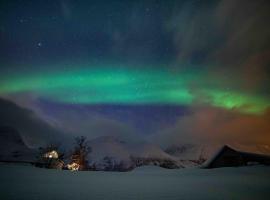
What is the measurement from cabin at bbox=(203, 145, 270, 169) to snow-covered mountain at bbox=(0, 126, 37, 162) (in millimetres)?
36672

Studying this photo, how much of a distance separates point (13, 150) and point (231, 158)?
169 ft

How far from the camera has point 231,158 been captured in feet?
88.7

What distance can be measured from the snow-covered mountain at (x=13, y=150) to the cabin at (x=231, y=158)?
120ft

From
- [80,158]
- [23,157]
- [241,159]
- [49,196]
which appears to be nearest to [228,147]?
[241,159]

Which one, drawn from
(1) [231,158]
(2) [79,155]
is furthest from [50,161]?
(1) [231,158]

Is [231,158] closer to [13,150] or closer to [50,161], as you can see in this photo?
[50,161]

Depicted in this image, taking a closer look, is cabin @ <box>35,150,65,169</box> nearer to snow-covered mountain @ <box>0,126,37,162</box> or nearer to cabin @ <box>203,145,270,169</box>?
snow-covered mountain @ <box>0,126,37,162</box>

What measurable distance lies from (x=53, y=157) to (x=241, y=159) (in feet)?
113

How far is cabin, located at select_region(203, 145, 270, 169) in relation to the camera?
2580 centimetres

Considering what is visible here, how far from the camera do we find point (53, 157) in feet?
150

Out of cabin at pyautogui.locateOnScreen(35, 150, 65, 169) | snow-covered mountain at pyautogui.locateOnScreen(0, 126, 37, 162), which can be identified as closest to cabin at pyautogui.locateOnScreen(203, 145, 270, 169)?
cabin at pyautogui.locateOnScreen(35, 150, 65, 169)

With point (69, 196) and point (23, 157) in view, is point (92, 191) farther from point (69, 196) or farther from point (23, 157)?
point (23, 157)

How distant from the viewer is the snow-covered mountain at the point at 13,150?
49.9 m

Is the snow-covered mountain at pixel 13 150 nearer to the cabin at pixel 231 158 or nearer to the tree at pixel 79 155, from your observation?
the tree at pixel 79 155
